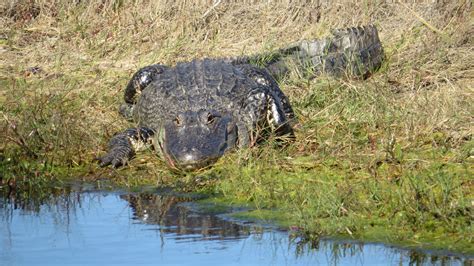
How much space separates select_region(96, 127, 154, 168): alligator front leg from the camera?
8695mm

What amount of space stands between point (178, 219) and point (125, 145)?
1868mm

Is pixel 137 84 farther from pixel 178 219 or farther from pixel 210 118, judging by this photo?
pixel 178 219

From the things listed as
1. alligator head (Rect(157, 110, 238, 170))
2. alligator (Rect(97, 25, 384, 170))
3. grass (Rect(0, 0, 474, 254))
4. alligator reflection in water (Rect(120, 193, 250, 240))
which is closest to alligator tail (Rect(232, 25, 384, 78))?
alligator (Rect(97, 25, 384, 170))

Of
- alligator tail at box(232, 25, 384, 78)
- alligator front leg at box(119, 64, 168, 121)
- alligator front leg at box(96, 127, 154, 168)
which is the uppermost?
alligator tail at box(232, 25, 384, 78)

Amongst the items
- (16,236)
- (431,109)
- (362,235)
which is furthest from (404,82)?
(16,236)

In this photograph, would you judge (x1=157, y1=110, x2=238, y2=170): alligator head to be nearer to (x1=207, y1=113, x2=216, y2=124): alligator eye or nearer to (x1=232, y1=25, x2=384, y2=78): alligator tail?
(x1=207, y1=113, x2=216, y2=124): alligator eye

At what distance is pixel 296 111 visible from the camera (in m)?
9.70

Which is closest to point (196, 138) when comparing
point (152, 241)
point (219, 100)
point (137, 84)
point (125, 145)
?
point (125, 145)

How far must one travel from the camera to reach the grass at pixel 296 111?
6.73 meters

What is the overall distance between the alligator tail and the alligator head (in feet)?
5.08

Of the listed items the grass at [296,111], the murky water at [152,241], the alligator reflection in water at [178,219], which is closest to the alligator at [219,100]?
the grass at [296,111]

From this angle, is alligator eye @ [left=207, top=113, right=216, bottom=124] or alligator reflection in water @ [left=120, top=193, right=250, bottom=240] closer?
alligator reflection in water @ [left=120, top=193, right=250, bottom=240]

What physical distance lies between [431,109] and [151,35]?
4.40 metres

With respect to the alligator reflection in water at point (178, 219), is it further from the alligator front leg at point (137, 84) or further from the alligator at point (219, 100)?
the alligator front leg at point (137, 84)
